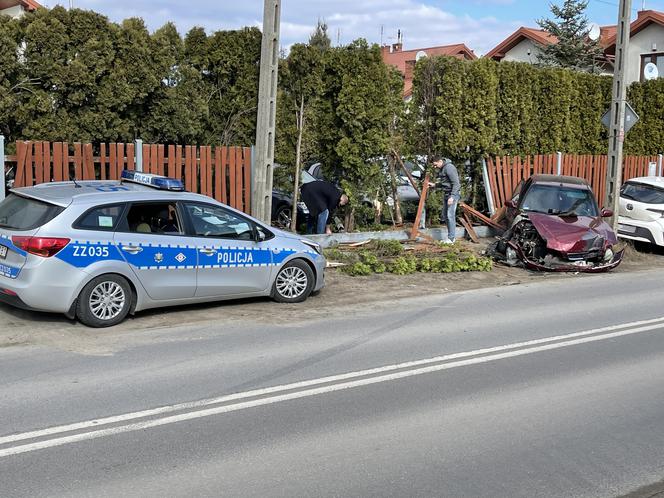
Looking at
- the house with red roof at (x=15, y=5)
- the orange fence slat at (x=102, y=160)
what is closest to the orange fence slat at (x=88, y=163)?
the orange fence slat at (x=102, y=160)

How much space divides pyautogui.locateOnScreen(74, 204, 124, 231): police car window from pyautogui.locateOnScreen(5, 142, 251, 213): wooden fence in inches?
160

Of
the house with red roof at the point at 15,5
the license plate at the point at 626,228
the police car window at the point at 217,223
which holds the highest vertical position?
the house with red roof at the point at 15,5

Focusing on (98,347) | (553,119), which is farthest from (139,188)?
(553,119)

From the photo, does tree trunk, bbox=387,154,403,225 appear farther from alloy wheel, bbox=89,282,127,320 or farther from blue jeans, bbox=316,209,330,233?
alloy wheel, bbox=89,282,127,320

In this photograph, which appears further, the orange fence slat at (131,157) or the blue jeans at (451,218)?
the blue jeans at (451,218)

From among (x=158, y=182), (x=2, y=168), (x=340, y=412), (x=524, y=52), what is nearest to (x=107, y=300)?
(x=158, y=182)

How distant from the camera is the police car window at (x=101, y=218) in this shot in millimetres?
8391

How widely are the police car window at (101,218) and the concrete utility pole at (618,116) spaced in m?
11.9

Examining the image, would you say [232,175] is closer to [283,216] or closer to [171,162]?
[171,162]

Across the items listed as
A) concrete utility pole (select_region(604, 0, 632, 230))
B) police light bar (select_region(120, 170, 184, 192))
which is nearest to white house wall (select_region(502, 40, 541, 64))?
concrete utility pole (select_region(604, 0, 632, 230))

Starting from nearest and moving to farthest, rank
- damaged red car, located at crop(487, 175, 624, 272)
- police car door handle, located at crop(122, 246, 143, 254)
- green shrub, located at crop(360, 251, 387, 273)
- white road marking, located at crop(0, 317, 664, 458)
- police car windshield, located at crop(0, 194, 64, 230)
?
white road marking, located at crop(0, 317, 664, 458), police car windshield, located at crop(0, 194, 64, 230), police car door handle, located at crop(122, 246, 143, 254), green shrub, located at crop(360, 251, 387, 273), damaged red car, located at crop(487, 175, 624, 272)

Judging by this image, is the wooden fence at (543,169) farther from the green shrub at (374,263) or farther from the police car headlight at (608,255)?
the green shrub at (374,263)

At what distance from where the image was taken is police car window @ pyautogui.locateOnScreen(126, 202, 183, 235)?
884 cm

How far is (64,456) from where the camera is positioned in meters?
4.95
